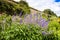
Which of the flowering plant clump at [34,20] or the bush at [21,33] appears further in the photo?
the flowering plant clump at [34,20]

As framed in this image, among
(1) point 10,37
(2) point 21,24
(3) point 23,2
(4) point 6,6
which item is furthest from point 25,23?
(3) point 23,2

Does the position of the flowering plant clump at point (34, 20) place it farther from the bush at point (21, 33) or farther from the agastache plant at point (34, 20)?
the bush at point (21, 33)

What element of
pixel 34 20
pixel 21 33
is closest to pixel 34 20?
pixel 34 20

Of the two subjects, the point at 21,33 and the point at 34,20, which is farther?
the point at 34,20

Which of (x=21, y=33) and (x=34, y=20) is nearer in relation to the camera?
(x=21, y=33)

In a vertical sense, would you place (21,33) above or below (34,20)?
below

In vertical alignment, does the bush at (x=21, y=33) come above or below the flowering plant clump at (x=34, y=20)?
below

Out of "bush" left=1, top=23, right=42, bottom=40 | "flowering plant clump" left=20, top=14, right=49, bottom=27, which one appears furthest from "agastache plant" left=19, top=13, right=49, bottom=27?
"bush" left=1, top=23, right=42, bottom=40

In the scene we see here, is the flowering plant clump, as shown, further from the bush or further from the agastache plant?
the bush

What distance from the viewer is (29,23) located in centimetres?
801

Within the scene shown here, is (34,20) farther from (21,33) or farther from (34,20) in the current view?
(21,33)

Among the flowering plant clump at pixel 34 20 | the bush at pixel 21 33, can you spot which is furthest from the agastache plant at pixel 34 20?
the bush at pixel 21 33

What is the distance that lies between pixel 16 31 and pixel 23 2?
2149 cm

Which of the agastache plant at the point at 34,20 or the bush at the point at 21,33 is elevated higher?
the agastache plant at the point at 34,20
